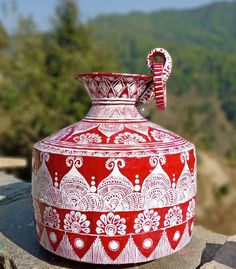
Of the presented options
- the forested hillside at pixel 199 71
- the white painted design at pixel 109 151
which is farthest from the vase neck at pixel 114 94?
the forested hillside at pixel 199 71

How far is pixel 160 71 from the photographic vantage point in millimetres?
1543

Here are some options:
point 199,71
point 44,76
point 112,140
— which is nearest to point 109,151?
point 112,140

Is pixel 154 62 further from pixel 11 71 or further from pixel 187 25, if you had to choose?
pixel 187 25

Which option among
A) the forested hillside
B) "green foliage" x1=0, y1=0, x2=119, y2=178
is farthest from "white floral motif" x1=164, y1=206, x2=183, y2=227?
the forested hillside

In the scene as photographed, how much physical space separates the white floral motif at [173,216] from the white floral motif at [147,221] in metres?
0.04

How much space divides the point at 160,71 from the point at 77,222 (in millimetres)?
595

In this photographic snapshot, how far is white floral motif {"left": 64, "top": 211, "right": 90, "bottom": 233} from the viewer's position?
1.45 metres

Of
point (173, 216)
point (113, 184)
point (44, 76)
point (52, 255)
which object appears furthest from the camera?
point (44, 76)

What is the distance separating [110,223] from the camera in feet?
4.70

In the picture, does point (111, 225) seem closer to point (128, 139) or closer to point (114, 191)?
point (114, 191)

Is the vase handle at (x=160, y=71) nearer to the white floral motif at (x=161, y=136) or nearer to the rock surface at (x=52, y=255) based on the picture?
the white floral motif at (x=161, y=136)

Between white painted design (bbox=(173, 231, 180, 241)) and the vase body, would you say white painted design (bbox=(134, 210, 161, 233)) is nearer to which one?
the vase body

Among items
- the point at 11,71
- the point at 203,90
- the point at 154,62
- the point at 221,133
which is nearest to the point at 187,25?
the point at 203,90

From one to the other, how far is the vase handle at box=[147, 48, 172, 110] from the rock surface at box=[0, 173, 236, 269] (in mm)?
579
